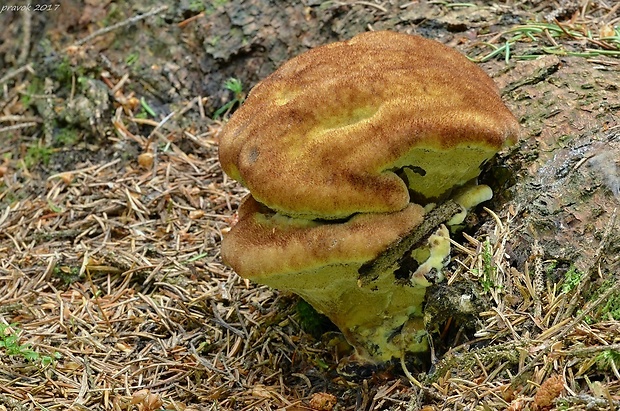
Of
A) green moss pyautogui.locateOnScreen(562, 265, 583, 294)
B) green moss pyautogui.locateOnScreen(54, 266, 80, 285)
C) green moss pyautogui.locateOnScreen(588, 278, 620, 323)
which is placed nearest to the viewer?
green moss pyautogui.locateOnScreen(588, 278, 620, 323)

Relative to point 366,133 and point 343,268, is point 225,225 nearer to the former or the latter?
point 343,268

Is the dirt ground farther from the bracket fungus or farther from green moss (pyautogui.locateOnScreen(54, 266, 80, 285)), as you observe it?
the bracket fungus

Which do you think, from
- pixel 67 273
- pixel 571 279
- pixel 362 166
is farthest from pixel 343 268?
pixel 67 273

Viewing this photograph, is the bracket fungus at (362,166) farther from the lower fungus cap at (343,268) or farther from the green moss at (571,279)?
the green moss at (571,279)

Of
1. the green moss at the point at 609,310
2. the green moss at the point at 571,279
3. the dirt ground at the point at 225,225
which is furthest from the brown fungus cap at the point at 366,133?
the green moss at the point at 609,310

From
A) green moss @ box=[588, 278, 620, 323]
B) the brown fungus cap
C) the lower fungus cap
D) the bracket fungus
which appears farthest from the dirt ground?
the brown fungus cap

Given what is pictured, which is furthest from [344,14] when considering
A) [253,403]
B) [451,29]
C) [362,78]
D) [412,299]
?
[253,403]
